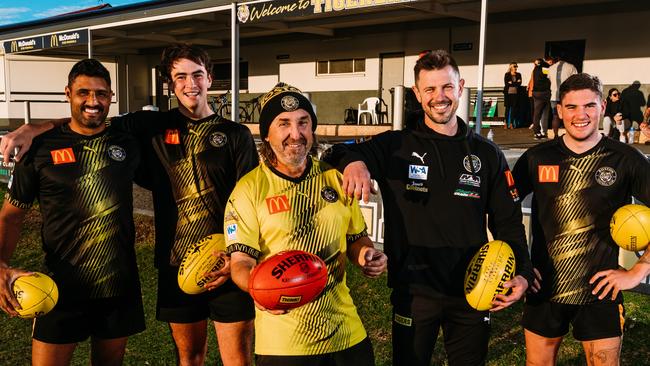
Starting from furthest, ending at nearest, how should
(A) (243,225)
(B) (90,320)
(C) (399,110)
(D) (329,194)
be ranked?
(C) (399,110) < (B) (90,320) < (D) (329,194) < (A) (243,225)

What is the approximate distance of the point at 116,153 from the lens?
3.48 metres

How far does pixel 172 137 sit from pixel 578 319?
2828mm

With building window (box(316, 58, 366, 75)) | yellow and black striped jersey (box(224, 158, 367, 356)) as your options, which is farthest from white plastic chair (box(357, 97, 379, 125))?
yellow and black striped jersey (box(224, 158, 367, 356))

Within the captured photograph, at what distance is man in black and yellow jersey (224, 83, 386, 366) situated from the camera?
2.74 m

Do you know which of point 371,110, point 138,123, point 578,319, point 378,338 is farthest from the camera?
point 371,110

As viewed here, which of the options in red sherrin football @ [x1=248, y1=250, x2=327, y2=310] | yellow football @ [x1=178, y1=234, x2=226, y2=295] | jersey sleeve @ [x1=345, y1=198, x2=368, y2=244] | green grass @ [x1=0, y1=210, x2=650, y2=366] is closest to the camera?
red sherrin football @ [x1=248, y1=250, x2=327, y2=310]

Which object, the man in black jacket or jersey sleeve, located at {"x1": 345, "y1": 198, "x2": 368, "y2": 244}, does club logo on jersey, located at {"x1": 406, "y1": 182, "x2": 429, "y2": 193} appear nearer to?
the man in black jacket

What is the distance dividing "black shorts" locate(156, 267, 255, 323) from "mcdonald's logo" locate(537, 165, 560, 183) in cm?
202

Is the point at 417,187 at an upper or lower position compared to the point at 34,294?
upper

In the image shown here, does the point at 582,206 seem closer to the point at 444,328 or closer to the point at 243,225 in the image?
the point at 444,328

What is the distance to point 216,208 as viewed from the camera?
3559mm

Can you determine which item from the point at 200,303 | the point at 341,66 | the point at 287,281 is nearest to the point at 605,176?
the point at 287,281

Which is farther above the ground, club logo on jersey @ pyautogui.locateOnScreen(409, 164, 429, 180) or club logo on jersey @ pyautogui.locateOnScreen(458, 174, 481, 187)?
club logo on jersey @ pyautogui.locateOnScreen(409, 164, 429, 180)

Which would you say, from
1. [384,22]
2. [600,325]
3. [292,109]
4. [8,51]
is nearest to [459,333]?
[600,325]
